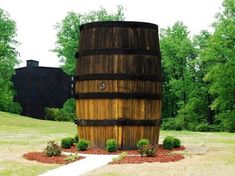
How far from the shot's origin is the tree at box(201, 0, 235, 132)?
171 ft

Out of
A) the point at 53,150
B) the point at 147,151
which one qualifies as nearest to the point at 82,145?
the point at 53,150

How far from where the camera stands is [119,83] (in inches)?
874

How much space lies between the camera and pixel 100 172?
16547 millimetres

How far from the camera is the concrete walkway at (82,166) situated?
54.2 feet

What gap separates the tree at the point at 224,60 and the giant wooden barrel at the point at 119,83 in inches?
1176

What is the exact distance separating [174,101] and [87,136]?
4944cm

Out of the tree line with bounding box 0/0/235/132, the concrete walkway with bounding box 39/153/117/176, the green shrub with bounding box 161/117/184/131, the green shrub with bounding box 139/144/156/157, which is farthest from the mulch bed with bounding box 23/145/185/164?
the green shrub with bounding box 161/117/184/131

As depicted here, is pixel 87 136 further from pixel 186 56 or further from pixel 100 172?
pixel 186 56

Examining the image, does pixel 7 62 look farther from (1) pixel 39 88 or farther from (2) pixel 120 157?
(2) pixel 120 157

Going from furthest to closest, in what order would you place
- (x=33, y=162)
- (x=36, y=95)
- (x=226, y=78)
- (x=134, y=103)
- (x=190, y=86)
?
(x=36, y=95), (x=190, y=86), (x=226, y=78), (x=134, y=103), (x=33, y=162)

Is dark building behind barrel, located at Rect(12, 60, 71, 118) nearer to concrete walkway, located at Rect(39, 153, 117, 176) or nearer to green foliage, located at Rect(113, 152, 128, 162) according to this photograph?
concrete walkway, located at Rect(39, 153, 117, 176)

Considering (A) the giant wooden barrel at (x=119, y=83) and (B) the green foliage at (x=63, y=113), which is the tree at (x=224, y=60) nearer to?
(B) the green foliage at (x=63, y=113)

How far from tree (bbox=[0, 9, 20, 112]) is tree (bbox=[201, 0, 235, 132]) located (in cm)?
2598

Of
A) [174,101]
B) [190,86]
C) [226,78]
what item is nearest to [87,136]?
[226,78]
